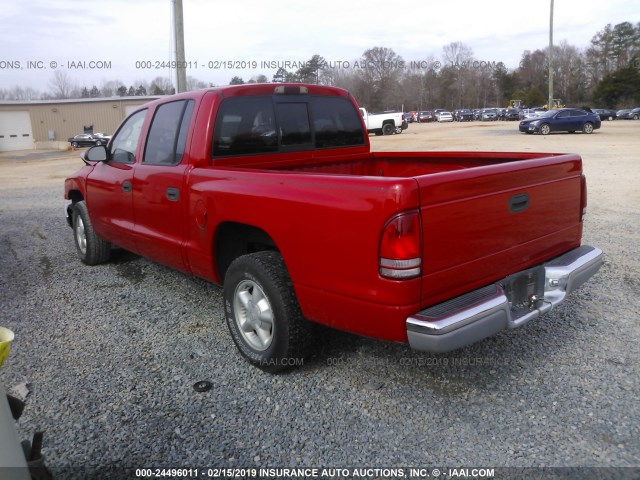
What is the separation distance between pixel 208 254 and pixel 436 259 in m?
1.78

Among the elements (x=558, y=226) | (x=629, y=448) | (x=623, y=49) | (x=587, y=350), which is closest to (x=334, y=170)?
(x=558, y=226)

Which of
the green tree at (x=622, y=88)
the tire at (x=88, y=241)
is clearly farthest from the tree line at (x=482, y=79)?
the tire at (x=88, y=241)

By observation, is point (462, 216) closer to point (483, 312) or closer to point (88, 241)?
point (483, 312)

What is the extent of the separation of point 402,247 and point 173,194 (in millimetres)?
2152

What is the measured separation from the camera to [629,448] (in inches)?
106

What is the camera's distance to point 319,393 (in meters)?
3.33

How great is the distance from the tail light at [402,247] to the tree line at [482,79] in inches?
2817

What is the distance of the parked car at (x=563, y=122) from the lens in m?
29.9

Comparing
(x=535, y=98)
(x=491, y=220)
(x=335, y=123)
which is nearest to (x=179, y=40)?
(x=335, y=123)

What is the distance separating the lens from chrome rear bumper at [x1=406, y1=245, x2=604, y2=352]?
2.65m

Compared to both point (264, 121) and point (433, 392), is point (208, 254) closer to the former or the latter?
point (264, 121)

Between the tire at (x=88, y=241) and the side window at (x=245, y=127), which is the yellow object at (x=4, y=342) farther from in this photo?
the tire at (x=88, y=241)

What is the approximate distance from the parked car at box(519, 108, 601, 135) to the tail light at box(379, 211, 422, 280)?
3029 centimetres

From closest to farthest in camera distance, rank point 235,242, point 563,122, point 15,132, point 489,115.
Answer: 1. point 235,242
2. point 563,122
3. point 15,132
4. point 489,115
